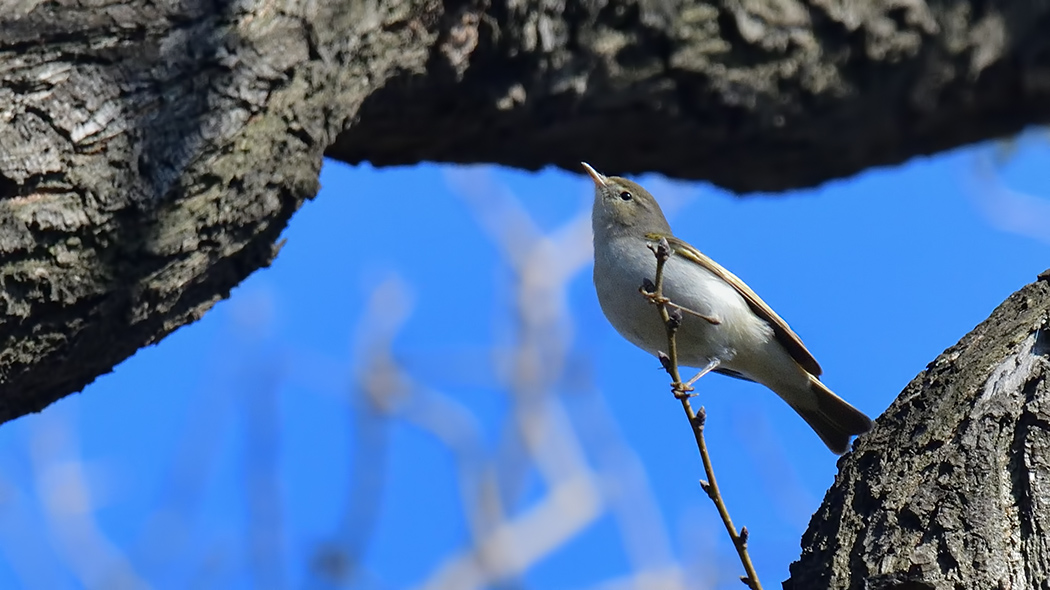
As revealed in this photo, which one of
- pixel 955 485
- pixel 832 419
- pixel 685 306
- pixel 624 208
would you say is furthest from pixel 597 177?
pixel 955 485

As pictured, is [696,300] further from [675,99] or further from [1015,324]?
[1015,324]

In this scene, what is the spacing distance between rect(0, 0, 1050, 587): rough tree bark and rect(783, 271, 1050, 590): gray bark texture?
1 centimetres

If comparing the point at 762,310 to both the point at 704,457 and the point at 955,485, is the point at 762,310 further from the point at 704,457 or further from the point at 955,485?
the point at 704,457

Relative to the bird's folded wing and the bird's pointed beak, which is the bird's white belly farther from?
the bird's pointed beak

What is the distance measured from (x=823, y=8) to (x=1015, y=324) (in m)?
2.01

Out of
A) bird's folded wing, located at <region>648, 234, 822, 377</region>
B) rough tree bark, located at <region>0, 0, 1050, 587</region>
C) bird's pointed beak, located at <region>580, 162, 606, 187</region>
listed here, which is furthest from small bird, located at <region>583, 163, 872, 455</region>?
rough tree bark, located at <region>0, 0, 1050, 587</region>

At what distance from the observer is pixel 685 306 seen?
148 inches

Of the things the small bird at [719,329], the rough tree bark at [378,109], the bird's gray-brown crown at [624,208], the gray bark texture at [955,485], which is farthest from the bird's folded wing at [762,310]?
the gray bark texture at [955,485]

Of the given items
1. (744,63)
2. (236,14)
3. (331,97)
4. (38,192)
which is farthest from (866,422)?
(38,192)

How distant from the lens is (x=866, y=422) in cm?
368

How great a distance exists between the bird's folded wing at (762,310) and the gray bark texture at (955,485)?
1124 millimetres

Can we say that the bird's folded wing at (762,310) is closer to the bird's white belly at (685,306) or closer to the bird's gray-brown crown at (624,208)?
the bird's white belly at (685,306)

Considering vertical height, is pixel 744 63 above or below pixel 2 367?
above

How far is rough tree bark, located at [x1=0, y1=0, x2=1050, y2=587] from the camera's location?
282 centimetres
